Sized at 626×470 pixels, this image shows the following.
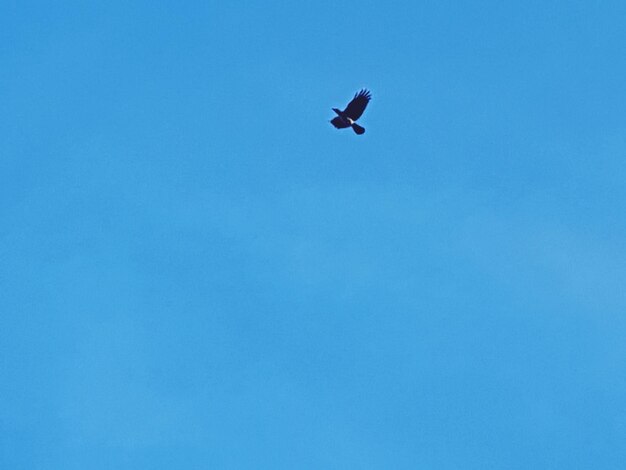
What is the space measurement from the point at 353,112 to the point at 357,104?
14.9 inches

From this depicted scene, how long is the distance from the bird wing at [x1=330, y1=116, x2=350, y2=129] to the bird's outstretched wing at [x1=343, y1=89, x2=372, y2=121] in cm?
49

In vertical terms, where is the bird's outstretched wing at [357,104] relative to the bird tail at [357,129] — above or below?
above

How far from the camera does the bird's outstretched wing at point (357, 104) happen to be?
74.2 feet

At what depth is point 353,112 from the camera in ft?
74.6

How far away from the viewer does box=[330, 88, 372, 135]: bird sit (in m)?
22.3

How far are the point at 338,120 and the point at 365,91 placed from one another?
6.34 feet

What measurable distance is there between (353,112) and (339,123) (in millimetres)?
938

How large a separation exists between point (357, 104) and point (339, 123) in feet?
4.00

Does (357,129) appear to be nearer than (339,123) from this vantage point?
Yes

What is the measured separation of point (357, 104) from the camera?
74.2 ft

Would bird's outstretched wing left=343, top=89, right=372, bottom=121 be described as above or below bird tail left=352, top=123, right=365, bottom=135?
above

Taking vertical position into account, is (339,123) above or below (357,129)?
above

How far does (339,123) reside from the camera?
2234 cm

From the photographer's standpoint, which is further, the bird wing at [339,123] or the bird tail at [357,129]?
the bird wing at [339,123]
